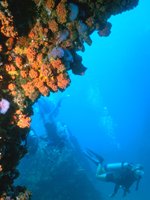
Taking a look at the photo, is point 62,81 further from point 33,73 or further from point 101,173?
point 101,173

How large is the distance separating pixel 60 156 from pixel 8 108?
13.0 meters

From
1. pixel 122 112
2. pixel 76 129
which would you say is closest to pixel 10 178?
pixel 122 112

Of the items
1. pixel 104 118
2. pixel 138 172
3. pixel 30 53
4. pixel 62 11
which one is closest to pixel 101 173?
pixel 138 172

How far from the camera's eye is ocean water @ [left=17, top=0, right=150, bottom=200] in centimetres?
1600

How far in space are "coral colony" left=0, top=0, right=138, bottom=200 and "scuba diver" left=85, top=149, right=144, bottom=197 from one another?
884 centimetres

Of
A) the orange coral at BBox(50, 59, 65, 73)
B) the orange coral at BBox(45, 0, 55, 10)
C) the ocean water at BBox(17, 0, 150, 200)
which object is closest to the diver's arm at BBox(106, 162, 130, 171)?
the ocean water at BBox(17, 0, 150, 200)

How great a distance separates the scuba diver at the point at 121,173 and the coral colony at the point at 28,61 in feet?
29.0

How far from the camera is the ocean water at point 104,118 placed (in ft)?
52.5

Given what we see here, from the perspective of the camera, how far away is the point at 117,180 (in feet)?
43.1

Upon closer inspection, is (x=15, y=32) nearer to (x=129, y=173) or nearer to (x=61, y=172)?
(x=129, y=173)

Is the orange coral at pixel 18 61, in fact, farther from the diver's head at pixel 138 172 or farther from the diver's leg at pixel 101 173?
the diver's leg at pixel 101 173

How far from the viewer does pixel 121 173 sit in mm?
12961

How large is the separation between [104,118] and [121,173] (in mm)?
82092

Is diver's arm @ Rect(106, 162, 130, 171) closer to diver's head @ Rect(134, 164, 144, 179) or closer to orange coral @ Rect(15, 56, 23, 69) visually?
diver's head @ Rect(134, 164, 144, 179)
